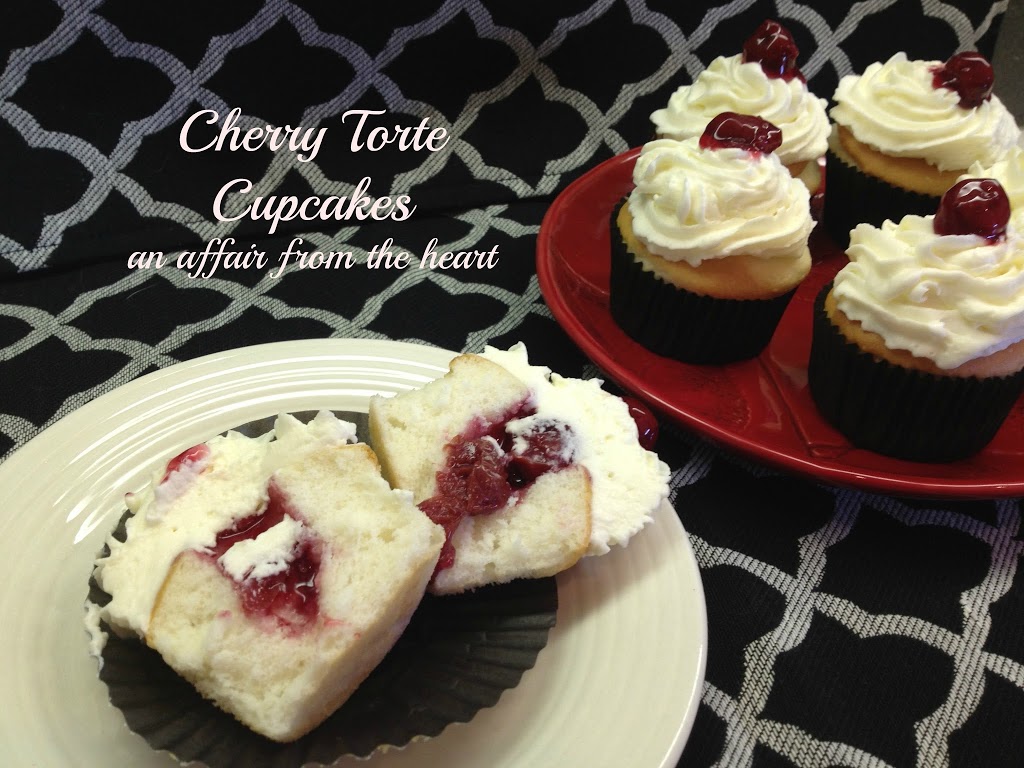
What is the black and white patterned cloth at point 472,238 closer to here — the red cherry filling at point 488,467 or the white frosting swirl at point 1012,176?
the red cherry filling at point 488,467

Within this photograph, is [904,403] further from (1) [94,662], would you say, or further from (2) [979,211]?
(1) [94,662]

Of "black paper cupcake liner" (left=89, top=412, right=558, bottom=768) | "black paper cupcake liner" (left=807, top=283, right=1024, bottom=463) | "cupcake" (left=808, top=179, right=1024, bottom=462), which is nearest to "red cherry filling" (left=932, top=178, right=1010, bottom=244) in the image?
"cupcake" (left=808, top=179, right=1024, bottom=462)

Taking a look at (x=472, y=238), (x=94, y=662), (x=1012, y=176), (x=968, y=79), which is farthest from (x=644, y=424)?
(x=968, y=79)

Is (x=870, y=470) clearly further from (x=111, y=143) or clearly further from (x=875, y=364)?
(x=111, y=143)

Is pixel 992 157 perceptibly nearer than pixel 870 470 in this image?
No

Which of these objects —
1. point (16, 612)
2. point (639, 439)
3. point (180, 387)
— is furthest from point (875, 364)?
point (16, 612)

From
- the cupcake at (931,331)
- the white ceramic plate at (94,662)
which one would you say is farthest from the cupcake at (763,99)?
the white ceramic plate at (94,662)
